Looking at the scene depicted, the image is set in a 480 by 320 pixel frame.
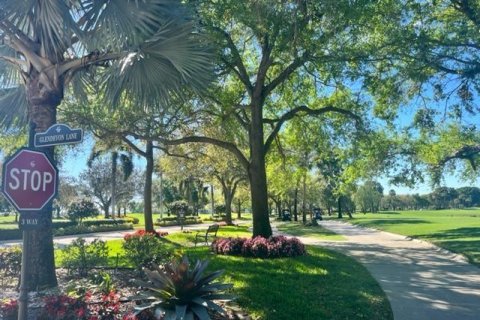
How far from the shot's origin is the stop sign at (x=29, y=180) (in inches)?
142

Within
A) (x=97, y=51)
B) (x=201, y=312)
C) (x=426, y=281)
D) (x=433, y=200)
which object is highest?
(x=97, y=51)

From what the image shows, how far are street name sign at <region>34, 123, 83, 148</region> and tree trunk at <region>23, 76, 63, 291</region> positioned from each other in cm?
271

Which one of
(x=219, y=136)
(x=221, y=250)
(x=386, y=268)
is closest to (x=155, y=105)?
(x=221, y=250)

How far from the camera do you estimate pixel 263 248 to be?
12.7 metres

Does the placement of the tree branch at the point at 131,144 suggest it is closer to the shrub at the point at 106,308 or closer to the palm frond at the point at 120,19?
the palm frond at the point at 120,19

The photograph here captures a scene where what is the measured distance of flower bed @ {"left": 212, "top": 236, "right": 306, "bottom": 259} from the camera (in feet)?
41.6

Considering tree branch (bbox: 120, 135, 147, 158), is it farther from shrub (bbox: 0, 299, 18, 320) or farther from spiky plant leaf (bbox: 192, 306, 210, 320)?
spiky plant leaf (bbox: 192, 306, 210, 320)

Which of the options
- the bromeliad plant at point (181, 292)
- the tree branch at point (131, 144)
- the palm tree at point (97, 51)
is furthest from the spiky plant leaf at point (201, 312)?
the tree branch at point (131, 144)

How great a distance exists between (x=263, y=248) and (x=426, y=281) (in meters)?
4.58

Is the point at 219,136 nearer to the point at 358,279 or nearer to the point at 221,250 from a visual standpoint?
the point at 221,250

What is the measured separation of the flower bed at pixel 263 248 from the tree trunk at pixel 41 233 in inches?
260

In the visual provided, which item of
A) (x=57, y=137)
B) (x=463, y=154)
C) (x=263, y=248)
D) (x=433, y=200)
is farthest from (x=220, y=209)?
(x=433, y=200)

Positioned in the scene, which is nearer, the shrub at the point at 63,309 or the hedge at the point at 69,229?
the shrub at the point at 63,309

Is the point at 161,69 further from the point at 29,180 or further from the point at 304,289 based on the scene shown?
the point at 304,289
